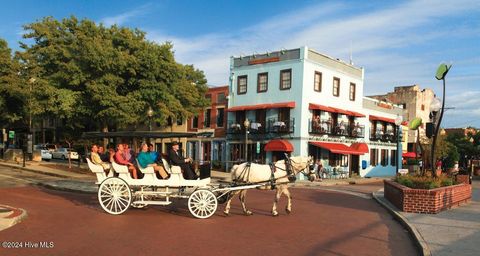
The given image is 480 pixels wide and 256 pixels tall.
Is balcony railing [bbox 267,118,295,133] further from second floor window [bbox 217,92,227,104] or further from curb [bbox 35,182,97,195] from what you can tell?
curb [bbox 35,182,97,195]

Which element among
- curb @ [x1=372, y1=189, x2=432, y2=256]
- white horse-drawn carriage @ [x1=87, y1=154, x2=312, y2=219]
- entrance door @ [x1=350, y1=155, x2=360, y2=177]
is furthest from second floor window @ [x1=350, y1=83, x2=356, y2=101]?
white horse-drawn carriage @ [x1=87, y1=154, x2=312, y2=219]

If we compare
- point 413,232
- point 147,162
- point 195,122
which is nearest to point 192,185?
point 147,162

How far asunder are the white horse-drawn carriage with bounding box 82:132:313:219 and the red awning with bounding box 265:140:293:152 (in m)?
19.2

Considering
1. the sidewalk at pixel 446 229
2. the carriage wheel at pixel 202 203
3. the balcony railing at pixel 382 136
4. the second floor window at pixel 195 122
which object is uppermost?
the second floor window at pixel 195 122

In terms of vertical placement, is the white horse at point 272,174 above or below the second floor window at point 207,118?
below

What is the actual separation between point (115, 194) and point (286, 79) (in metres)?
23.2

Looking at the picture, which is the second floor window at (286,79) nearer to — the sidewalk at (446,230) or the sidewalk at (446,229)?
the sidewalk at (446,229)

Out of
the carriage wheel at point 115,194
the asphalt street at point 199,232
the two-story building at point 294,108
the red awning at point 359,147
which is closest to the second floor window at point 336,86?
the two-story building at point 294,108

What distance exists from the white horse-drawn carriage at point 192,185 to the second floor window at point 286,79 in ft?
68.7

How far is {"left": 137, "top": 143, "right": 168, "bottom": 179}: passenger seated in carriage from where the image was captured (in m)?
12.6

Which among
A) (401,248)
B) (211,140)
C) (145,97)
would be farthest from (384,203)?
(211,140)

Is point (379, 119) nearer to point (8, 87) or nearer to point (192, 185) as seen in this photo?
point (8, 87)

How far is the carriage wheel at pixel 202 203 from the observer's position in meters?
11.7

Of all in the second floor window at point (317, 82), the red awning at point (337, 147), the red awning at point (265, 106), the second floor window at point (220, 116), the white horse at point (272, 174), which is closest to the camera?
the white horse at point (272, 174)
